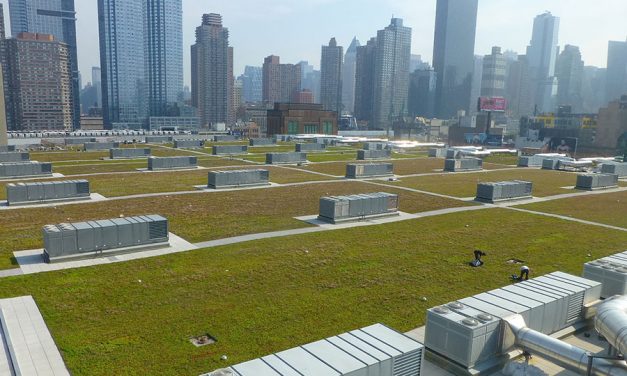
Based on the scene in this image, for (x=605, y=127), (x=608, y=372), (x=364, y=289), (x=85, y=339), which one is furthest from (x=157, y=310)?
(x=605, y=127)

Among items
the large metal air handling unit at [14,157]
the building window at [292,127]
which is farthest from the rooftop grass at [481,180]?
the building window at [292,127]

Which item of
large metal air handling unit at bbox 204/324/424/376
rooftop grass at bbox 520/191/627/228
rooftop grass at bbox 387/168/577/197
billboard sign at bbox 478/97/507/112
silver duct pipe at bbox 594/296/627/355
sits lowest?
rooftop grass at bbox 520/191/627/228

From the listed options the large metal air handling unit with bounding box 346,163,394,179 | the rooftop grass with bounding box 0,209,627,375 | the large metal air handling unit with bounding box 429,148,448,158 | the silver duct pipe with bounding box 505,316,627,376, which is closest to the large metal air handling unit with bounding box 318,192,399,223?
the rooftop grass with bounding box 0,209,627,375

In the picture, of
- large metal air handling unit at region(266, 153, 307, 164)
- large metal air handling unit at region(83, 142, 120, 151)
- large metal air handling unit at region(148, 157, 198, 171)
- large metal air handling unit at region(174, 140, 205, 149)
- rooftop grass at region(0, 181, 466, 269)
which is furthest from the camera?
large metal air handling unit at region(174, 140, 205, 149)

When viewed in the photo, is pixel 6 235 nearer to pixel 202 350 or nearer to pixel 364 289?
pixel 202 350

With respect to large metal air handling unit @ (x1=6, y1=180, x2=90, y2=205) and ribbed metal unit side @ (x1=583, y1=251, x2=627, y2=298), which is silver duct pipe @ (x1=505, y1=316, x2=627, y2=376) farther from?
large metal air handling unit @ (x1=6, y1=180, x2=90, y2=205)

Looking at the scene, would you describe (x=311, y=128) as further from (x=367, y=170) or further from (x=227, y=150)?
(x=367, y=170)
